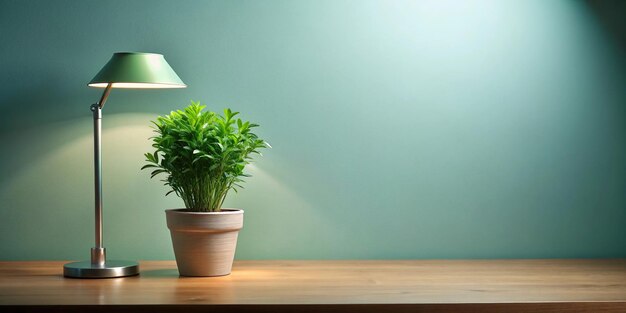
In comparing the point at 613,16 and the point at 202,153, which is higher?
the point at 613,16

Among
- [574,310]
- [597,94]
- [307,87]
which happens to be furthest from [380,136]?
[574,310]

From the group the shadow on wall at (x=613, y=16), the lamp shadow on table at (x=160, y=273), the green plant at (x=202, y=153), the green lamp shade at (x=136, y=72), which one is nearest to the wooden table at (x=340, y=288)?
the lamp shadow on table at (x=160, y=273)

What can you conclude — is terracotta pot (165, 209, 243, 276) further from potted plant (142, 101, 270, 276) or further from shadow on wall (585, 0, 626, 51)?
shadow on wall (585, 0, 626, 51)

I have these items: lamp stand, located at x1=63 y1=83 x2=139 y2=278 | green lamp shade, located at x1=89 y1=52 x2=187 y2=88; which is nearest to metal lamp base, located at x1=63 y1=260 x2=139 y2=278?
lamp stand, located at x1=63 y1=83 x2=139 y2=278

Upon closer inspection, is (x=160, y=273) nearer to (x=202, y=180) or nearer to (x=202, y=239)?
(x=202, y=239)

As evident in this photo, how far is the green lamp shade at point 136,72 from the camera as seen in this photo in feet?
6.32

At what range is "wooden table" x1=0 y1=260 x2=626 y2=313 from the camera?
154cm

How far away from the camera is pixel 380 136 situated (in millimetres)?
2262

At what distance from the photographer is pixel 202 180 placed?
1.94m

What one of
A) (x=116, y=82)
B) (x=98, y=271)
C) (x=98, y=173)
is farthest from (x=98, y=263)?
(x=116, y=82)

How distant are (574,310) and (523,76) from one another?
2.97 feet

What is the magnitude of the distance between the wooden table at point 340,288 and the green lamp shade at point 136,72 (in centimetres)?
48

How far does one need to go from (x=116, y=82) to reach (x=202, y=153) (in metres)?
0.28

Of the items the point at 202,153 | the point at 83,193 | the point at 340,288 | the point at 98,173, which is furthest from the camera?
the point at 83,193
